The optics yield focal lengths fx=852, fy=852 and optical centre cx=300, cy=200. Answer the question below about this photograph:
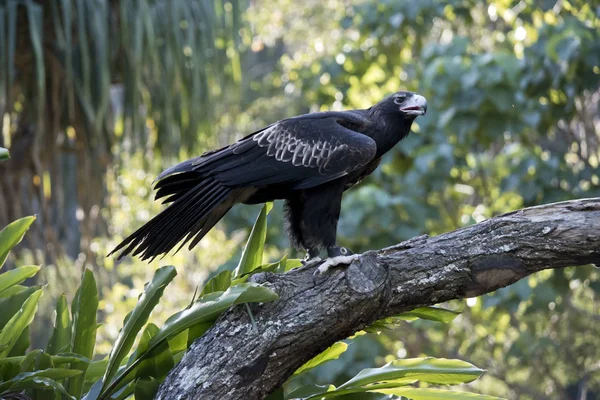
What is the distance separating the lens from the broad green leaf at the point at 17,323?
2748 millimetres

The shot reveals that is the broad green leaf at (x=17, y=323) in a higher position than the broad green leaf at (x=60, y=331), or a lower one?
higher

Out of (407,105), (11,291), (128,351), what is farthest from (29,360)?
(407,105)

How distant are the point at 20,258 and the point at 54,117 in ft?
4.54

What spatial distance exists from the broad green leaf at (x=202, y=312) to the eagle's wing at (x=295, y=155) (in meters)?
0.62

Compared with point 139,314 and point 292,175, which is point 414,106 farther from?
point 139,314

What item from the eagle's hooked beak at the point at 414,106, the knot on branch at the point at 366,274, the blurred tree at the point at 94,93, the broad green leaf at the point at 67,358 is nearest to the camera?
the knot on branch at the point at 366,274

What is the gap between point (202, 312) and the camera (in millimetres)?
2492

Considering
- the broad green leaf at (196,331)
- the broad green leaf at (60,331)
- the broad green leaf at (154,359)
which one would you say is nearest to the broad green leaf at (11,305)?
the broad green leaf at (60,331)

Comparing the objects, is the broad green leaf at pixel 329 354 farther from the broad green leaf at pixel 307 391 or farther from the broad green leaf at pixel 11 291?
the broad green leaf at pixel 11 291

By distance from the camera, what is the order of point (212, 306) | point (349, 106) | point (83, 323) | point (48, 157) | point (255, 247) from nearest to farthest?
point (212, 306)
point (83, 323)
point (255, 247)
point (48, 157)
point (349, 106)

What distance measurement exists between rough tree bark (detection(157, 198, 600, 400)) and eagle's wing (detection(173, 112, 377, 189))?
0.53 m

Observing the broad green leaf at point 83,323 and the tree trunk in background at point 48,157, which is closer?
the broad green leaf at point 83,323

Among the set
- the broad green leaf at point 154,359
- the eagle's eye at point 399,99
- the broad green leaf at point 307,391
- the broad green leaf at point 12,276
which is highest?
the eagle's eye at point 399,99

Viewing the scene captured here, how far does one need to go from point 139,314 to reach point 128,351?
0.55 feet
